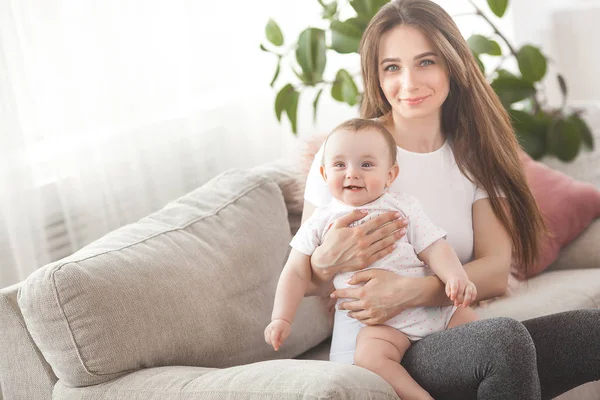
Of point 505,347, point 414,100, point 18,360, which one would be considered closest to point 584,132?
point 414,100

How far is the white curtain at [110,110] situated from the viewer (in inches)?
87.5

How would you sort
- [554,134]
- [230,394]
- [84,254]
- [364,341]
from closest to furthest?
[230,394] < [364,341] < [84,254] < [554,134]

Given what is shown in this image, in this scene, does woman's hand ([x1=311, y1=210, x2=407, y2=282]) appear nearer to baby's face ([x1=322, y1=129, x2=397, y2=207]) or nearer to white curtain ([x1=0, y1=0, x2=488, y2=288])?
baby's face ([x1=322, y1=129, x2=397, y2=207])

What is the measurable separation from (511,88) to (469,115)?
1.19 metres

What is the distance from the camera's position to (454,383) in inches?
60.7

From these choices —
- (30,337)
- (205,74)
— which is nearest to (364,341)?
(30,337)

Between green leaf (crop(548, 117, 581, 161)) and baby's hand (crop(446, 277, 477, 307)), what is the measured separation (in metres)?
1.66

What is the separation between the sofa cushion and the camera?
5.49 ft

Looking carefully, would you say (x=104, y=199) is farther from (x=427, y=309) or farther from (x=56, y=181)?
(x=427, y=309)

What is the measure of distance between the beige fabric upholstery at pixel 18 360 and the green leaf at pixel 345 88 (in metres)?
1.42

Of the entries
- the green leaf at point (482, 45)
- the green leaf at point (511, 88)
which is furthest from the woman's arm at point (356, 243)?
the green leaf at point (511, 88)

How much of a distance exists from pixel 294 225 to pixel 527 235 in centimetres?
70

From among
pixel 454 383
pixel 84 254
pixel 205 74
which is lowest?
pixel 454 383

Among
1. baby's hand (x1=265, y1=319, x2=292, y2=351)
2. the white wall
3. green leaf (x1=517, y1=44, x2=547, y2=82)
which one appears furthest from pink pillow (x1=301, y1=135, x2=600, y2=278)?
the white wall
